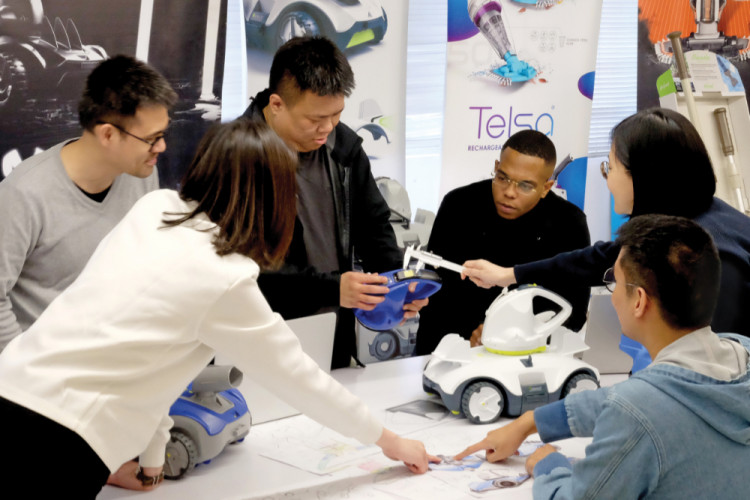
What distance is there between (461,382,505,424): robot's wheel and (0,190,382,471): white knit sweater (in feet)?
2.16

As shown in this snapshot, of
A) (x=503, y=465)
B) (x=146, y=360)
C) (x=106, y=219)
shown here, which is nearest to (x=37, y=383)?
(x=146, y=360)

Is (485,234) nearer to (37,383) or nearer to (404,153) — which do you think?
(404,153)

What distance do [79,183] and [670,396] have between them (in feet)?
5.02

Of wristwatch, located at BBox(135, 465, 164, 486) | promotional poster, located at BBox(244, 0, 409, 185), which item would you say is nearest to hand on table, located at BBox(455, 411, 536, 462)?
wristwatch, located at BBox(135, 465, 164, 486)

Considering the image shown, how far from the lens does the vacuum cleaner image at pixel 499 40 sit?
385cm

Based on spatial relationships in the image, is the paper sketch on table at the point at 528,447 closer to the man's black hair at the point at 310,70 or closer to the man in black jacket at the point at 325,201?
the man in black jacket at the point at 325,201

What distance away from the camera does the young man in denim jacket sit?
4.02 ft

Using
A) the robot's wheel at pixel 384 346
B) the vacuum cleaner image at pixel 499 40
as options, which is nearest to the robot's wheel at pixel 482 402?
the robot's wheel at pixel 384 346

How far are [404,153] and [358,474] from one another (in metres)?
2.51

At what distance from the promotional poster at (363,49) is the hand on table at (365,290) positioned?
164 centimetres

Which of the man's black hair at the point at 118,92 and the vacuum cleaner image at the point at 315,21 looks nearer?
the man's black hair at the point at 118,92

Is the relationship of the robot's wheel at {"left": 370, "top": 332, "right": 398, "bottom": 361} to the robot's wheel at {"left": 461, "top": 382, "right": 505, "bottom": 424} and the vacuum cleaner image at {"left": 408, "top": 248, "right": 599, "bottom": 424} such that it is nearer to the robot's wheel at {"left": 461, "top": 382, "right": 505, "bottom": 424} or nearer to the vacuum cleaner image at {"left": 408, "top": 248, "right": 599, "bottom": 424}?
the vacuum cleaner image at {"left": 408, "top": 248, "right": 599, "bottom": 424}

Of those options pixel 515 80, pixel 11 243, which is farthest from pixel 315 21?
pixel 11 243

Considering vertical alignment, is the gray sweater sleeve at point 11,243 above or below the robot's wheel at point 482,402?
above
